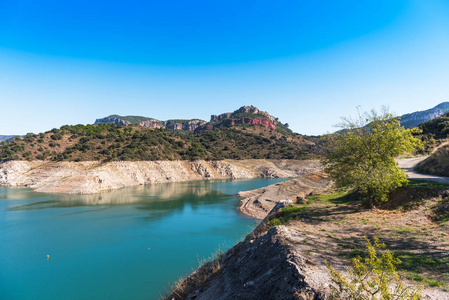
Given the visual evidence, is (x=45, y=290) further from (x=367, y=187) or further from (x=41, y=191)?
(x=41, y=191)

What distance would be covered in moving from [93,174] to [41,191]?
10.7 m

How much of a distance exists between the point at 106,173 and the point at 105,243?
40.0 m

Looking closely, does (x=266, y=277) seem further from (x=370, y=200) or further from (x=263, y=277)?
(x=370, y=200)

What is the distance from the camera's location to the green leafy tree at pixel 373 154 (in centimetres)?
1363

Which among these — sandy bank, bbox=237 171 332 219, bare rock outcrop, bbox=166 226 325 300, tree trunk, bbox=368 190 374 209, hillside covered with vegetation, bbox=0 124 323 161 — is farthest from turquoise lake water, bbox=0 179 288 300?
hillside covered with vegetation, bbox=0 124 323 161

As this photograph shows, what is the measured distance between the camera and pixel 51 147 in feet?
229

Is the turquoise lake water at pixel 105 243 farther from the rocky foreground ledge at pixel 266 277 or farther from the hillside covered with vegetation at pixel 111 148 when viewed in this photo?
the hillside covered with vegetation at pixel 111 148

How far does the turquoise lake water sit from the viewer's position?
15.3 meters

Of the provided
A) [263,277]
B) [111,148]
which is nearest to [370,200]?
[263,277]

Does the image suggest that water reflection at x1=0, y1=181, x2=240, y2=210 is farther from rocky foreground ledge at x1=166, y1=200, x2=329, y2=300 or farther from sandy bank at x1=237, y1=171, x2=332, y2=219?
rocky foreground ledge at x1=166, y1=200, x2=329, y2=300

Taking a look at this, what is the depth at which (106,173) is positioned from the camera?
5859cm

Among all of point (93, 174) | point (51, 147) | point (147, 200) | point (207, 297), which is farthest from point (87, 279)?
point (51, 147)

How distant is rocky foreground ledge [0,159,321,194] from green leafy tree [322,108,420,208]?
51857mm

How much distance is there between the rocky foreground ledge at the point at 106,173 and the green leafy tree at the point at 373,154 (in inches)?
2042
